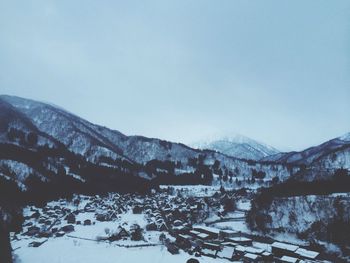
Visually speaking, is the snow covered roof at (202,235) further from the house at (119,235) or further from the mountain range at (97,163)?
the mountain range at (97,163)

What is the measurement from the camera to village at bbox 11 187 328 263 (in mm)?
40250

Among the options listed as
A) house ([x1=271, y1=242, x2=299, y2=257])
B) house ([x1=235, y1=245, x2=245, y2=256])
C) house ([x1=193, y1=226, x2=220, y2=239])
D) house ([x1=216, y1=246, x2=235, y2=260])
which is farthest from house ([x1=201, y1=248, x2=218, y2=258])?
house ([x1=271, y1=242, x2=299, y2=257])

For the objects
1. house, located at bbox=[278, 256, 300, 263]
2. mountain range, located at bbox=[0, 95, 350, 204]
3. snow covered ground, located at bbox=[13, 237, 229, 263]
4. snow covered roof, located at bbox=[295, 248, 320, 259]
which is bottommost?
snow covered ground, located at bbox=[13, 237, 229, 263]

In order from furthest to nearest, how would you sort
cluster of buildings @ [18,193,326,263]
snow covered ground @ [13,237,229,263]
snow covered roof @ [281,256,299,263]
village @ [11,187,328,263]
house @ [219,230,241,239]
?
house @ [219,230,241,239]
village @ [11,187,328,263]
cluster of buildings @ [18,193,326,263]
snow covered roof @ [281,256,299,263]
snow covered ground @ [13,237,229,263]

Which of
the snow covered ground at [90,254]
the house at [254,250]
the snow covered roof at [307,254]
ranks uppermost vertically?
the snow covered roof at [307,254]

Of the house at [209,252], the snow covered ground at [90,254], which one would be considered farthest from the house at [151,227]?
the house at [209,252]

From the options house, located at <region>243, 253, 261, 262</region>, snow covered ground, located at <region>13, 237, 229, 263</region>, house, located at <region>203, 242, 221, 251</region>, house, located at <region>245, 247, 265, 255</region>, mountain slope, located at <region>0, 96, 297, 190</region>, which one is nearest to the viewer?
snow covered ground, located at <region>13, 237, 229, 263</region>

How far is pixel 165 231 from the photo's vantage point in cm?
5438

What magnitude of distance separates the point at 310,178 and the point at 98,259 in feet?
240

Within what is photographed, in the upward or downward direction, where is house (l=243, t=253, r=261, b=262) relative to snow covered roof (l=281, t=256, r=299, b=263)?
downward

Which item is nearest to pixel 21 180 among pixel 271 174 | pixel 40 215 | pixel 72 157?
pixel 40 215

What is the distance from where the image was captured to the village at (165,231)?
132 ft

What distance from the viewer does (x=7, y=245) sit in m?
25.1

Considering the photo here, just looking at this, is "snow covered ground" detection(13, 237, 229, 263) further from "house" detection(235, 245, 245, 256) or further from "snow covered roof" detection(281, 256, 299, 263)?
"snow covered roof" detection(281, 256, 299, 263)
